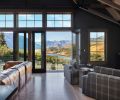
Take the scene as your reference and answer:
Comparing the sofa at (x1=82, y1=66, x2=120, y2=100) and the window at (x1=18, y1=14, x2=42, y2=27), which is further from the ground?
the window at (x1=18, y1=14, x2=42, y2=27)

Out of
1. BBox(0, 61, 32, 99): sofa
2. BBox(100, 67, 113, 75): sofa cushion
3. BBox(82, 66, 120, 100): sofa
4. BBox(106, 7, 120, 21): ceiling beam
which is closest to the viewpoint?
BBox(0, 61, 32, 99): sofa

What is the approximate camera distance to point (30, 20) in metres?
12.7

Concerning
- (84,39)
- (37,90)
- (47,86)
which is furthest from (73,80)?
(84,39)

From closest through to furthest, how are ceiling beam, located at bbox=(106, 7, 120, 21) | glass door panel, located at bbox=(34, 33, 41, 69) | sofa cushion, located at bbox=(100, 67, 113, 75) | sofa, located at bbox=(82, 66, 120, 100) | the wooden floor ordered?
sofa, located at bbox=(82, 66, 120, 100) → sofa cushion, located at bbox=(100, 67, 113, 75) → the wooden floor → ceiling beam, located at bbox=(106, 7, 120, 21) → glass door panel, located at bbox=(34, 33, 41, 69)

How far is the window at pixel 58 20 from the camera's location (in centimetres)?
1284

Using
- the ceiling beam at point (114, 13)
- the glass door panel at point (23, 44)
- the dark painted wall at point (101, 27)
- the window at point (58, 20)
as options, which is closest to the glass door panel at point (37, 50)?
the glass door panel at point (23, 44)

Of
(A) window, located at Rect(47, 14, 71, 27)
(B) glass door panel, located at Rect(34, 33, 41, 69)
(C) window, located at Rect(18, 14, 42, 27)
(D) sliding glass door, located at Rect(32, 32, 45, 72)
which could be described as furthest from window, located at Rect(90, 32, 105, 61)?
(C) window, located at Rect(18, 14, 42, 27)

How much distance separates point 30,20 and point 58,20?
152 centimetres

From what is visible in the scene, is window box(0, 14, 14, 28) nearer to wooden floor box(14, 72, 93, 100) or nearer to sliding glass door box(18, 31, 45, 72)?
sliding glass door box(18, 31, 45, 72)

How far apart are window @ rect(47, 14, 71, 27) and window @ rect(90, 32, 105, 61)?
1.49 meters

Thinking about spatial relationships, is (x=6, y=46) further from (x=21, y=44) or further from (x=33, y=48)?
(x=33, y=48)

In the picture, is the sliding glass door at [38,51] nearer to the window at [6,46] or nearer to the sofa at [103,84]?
the window at [6,46]

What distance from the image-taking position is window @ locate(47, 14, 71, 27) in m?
12.8

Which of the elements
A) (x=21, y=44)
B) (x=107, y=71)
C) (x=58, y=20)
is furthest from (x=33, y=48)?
(x=107, y=71)
